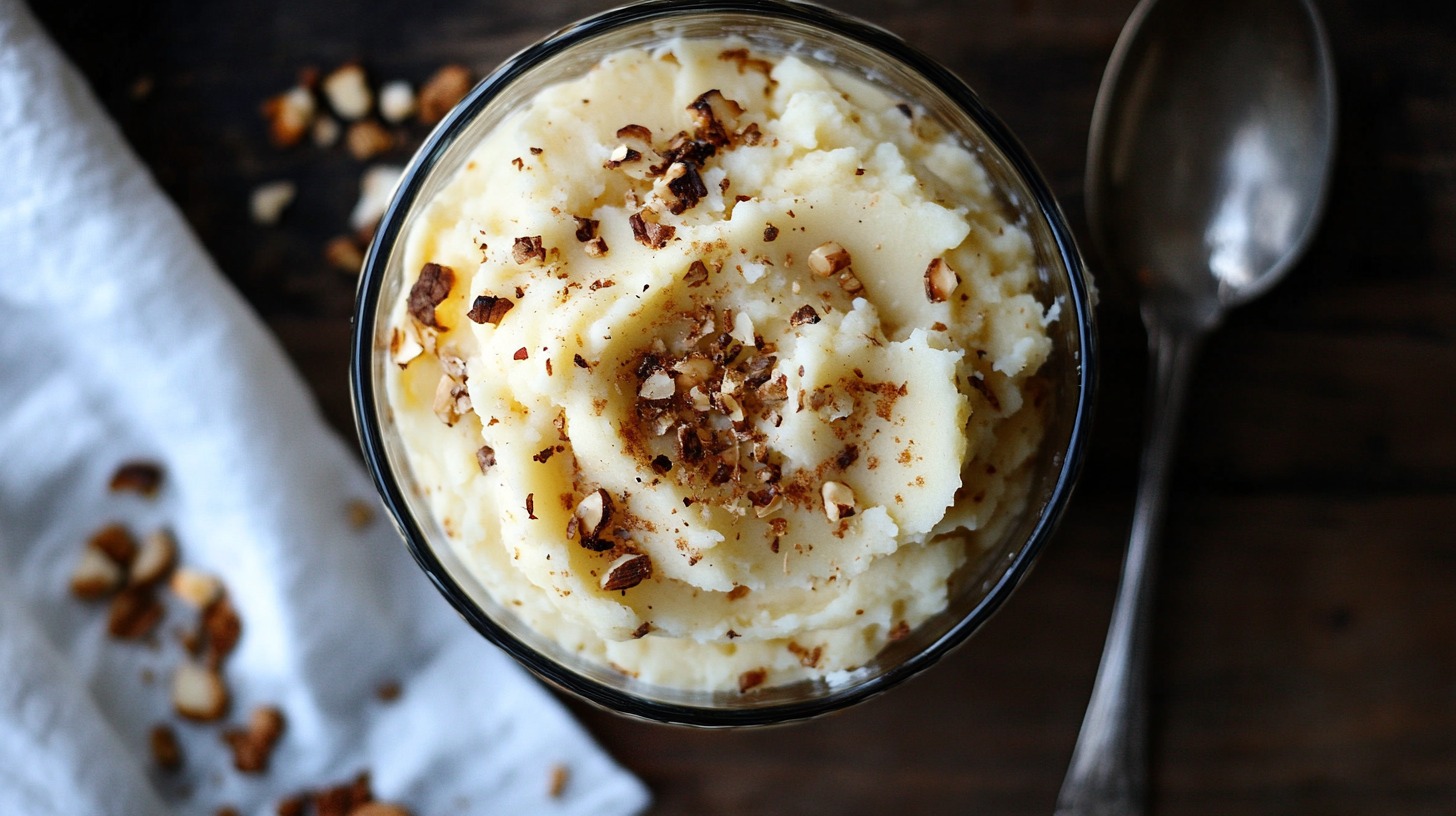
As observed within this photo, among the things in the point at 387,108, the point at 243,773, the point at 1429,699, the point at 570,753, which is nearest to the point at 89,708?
the point at 243,773

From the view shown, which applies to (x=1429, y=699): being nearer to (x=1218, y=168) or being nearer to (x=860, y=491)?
(x=1218, y=168)

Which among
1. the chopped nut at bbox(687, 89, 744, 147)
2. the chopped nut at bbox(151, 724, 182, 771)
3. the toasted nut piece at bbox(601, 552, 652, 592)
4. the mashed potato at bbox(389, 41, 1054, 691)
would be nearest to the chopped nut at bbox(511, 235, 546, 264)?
the mashed potato at bbox(389, 41, 1054, 691)

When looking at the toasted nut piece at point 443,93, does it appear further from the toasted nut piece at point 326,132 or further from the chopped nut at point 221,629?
the chopped nut at point 221,629

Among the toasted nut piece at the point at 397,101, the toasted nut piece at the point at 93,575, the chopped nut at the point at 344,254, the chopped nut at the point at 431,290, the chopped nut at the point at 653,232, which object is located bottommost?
the chopped nut at the point at 653,232

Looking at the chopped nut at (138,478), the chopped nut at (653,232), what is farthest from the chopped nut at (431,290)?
the chopped nut at (138,478)

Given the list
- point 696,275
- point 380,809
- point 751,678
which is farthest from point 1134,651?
point 380,809

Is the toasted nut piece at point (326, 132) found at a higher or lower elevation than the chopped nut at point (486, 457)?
higher

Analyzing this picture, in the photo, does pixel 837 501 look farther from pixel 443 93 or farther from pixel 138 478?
pixel 138 478
